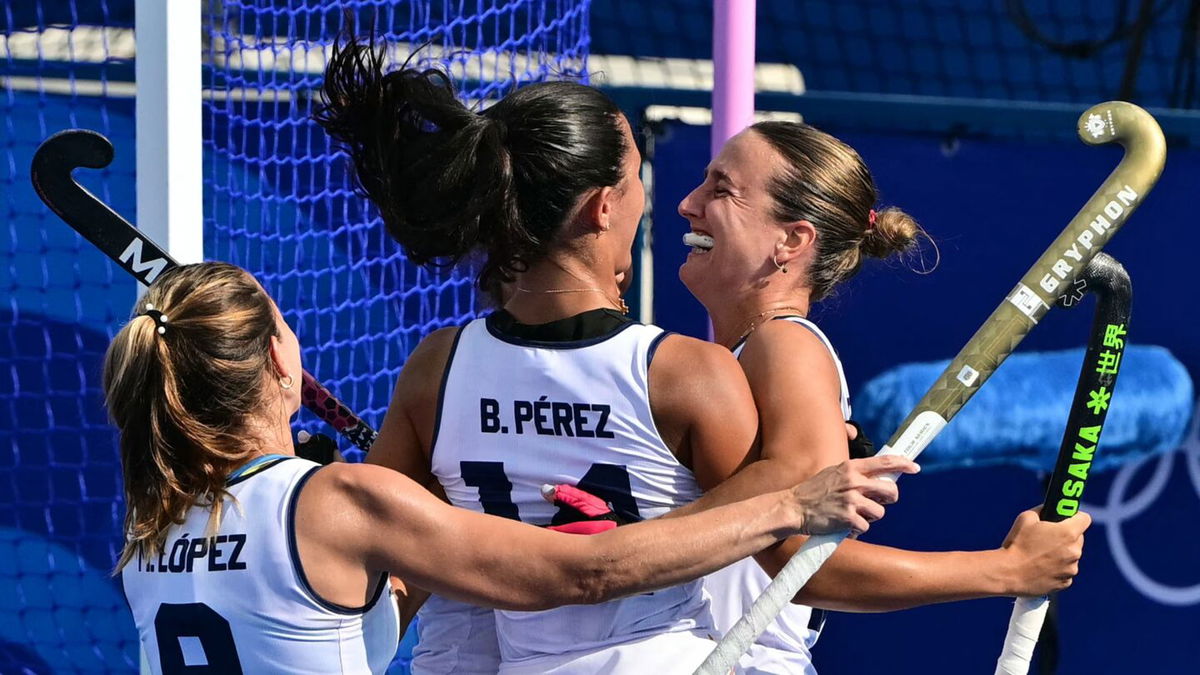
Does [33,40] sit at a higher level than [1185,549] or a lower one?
higher

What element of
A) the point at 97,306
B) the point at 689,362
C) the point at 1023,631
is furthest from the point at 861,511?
the point at 97,306

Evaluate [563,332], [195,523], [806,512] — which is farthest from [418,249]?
[806,512]

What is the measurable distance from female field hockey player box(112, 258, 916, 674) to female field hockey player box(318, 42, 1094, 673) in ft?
0.45

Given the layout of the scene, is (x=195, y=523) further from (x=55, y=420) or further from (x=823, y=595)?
(x=55, y=420)

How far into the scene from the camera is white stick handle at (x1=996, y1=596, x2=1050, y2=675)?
2.16 meters

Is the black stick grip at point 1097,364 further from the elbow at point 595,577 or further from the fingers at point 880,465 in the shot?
the elbow at point 595,577

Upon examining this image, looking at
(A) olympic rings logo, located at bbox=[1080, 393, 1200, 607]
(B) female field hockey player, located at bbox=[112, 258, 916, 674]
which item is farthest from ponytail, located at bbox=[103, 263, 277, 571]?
(A) olympic rings logo, located at bbox=[1080, 393, 1200, 607]

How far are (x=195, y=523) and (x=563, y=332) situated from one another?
20.8 inches

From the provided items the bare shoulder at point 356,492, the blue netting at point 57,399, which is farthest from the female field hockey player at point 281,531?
the blue netting at point 57,399

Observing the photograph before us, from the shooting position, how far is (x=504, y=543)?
1772mm

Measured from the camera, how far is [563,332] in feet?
6.28

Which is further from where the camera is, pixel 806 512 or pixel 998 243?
pixel 998 243

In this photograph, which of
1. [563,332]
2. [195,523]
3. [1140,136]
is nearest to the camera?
[195,523]

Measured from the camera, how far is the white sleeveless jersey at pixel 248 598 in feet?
5.69
